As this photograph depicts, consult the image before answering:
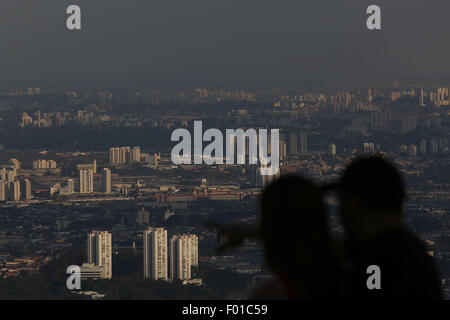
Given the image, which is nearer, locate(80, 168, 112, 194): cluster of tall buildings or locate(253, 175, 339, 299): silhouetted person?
locate(253, 175, 339, 299): silhouetted person

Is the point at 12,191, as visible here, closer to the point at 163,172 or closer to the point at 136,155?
the point at 136,155

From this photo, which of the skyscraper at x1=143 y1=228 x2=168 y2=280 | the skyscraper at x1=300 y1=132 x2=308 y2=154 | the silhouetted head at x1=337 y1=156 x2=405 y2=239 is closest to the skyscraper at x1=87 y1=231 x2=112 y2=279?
the skyscraper at x1=143 y1=228 x2=168 y2=280

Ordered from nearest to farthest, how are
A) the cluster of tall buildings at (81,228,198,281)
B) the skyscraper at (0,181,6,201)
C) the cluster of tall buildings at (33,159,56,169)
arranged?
the cluster of tall buildings at (81,228,198,281) < the skyscraper at (0,181,6,201) < the cluster of tall buildings at (33,159,56,169)

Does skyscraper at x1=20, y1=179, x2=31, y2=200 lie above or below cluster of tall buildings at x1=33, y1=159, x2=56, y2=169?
below

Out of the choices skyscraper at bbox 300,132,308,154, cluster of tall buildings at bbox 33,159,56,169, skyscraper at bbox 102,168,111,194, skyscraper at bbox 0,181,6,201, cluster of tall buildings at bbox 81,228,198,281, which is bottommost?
cluster of tall buildings at bbox 81,228,198,281

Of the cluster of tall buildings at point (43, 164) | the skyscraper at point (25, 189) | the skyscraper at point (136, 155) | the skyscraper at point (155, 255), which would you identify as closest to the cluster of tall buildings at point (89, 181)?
the skyscraper at point (136, 155)

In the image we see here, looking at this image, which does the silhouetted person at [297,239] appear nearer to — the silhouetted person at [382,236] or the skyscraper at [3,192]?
the silhouetted person at [382,236]

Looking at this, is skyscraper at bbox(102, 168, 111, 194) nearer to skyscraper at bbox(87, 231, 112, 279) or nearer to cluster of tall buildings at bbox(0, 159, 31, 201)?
cluster of tall buildings at bbox(0, 159, 31, 201)
